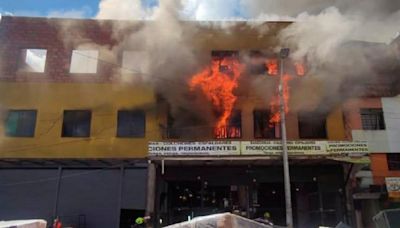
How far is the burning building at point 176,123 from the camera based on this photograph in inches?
712

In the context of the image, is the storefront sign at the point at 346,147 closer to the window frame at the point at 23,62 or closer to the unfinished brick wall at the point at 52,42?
the unfinished brick wall at the point at 52,42

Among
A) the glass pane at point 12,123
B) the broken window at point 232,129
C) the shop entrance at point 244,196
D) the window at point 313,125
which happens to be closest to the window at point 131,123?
the shop entrance at point 244,196

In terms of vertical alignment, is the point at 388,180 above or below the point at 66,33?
below

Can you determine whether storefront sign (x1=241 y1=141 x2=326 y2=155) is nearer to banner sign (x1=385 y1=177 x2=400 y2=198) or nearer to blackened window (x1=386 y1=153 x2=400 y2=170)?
banner sign (x1=385 y1=177 x2=400 y2=198)

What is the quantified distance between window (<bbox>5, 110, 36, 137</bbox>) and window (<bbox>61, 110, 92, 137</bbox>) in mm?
1567

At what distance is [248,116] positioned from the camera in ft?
65.5

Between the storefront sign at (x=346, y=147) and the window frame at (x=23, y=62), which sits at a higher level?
the window frame at (x=23, y=62)

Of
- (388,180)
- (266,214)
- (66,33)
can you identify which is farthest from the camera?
(66,33)

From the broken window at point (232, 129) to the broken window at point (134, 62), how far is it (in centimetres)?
506

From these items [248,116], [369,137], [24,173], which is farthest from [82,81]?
[369,137]

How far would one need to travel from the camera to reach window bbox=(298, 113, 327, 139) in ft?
65.6

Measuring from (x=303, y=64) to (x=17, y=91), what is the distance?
48.2 ft

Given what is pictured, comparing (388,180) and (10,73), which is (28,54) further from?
(388,180)

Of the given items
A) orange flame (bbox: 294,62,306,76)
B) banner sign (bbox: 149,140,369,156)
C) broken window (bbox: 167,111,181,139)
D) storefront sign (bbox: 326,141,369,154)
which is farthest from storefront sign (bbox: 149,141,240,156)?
orange flame (bbox: 294,62,306,76)
